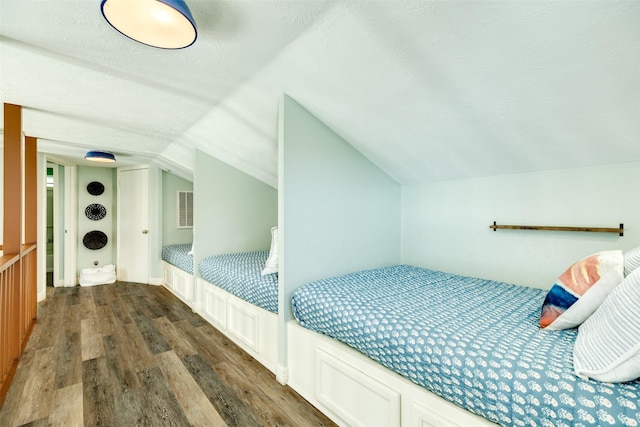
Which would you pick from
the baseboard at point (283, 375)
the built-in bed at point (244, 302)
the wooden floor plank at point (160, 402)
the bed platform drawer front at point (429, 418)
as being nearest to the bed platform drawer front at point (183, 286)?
the built-in bed at point (244, 302)

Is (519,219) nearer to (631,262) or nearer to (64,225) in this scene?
(631,262)

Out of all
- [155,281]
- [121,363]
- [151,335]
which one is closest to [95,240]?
[155,281]

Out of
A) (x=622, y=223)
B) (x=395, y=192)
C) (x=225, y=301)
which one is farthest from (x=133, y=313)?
(x=622, y=223)

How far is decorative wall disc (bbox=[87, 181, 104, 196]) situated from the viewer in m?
4.78

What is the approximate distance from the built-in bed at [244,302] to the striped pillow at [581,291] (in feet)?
5.38

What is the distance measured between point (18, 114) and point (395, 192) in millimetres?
3415

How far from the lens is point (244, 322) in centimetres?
246

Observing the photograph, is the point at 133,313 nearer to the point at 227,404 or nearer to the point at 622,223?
the point at 227,404

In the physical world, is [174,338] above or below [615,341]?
below

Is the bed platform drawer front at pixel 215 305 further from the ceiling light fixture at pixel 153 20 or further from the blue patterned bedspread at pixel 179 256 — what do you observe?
the ceiling light fixture at pixel 153 20

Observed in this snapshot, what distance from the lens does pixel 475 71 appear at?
1428mm

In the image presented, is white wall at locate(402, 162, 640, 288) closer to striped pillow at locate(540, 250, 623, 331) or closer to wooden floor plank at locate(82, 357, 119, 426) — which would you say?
striped pillow at locate(540, 250, 623, 331)

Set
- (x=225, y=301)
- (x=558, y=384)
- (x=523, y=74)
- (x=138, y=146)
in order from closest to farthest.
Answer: (x=558, y=384)
(x=523, y=74)
(x=225, y=301)
(x=138, y=146)

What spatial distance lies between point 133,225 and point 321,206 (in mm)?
4053
